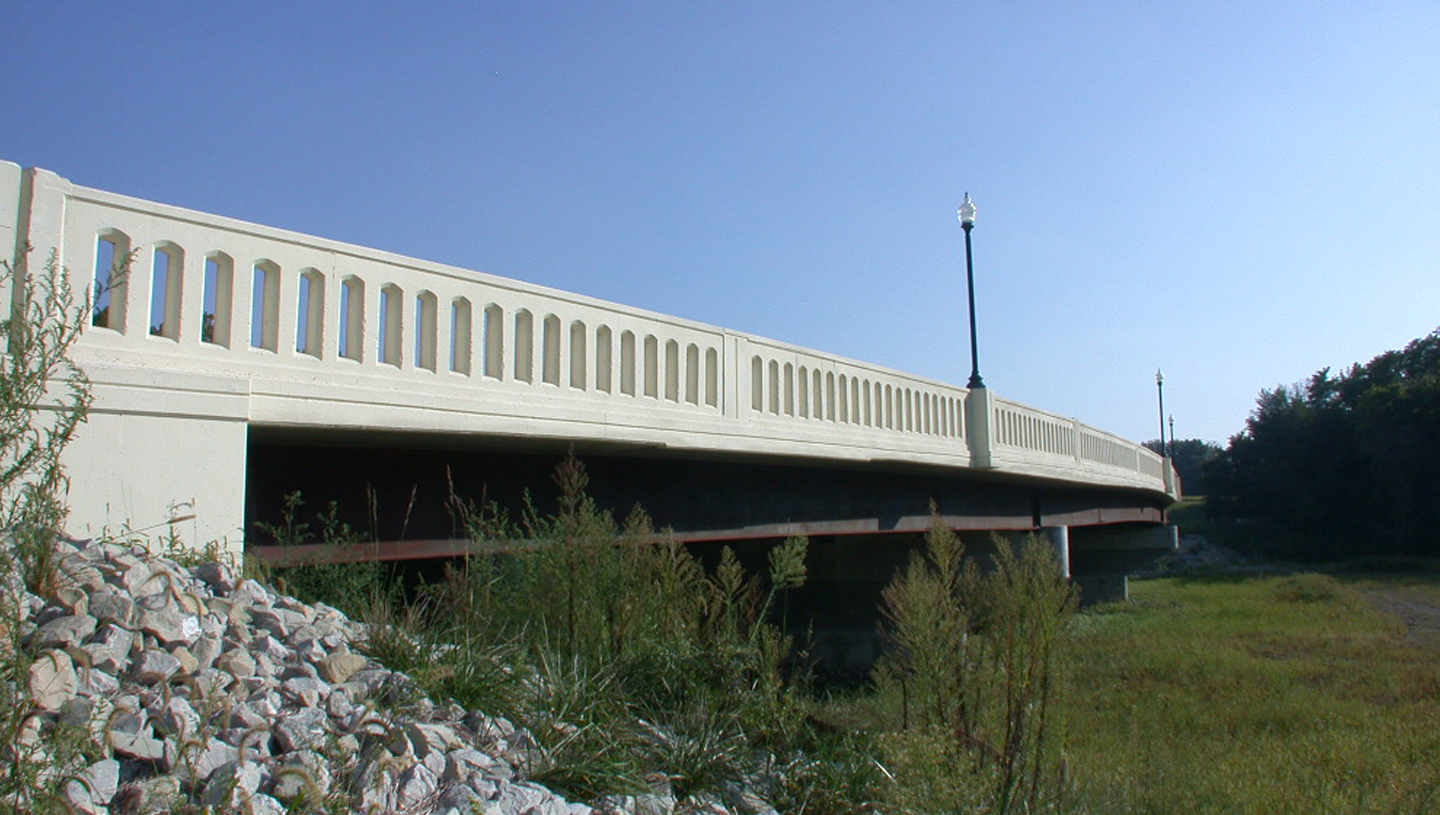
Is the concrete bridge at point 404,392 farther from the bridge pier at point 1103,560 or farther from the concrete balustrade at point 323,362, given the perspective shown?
the bridge pier at point 1103,560

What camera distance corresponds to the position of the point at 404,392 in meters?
7.37

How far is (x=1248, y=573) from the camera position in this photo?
167 feet

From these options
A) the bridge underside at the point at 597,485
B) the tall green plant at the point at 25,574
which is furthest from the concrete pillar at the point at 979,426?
the tall green plant at the point at 25,574

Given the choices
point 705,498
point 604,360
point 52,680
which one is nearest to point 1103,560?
point 705,498

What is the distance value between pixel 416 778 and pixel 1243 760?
9.89 meters

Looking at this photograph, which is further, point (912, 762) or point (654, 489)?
point (654, 489)

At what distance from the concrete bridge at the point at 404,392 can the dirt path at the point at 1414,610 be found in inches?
617

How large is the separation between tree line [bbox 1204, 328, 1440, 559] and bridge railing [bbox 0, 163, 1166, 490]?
193 feet

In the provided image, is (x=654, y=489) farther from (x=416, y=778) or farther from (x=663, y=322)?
(x=416, y=778)

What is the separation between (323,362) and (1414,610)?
33.4m

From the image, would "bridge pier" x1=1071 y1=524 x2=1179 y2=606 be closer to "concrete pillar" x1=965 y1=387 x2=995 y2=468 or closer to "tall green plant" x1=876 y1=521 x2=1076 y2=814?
"concrete pillar" x1=965 y1=387 x2=995 y2=468

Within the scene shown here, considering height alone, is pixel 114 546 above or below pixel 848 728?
above

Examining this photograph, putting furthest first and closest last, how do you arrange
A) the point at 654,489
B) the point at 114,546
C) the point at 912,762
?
the point at 654,489 < the point at 114,546 < the point at 912,762

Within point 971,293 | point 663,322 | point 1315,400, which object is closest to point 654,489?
point 663,322
